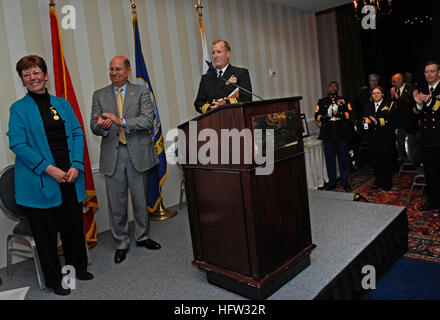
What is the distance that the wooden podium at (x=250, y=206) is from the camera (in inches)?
71.9

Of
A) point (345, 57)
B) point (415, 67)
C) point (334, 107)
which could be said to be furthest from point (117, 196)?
point (415, 67)

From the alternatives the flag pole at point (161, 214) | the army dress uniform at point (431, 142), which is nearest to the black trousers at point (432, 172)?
the army dress uniform at point (431, 142)

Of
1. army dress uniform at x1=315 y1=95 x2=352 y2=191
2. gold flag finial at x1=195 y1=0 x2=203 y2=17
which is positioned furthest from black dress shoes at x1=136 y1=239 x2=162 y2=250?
army dress uniform at x1=315 y1=95 x2=352 y2=191

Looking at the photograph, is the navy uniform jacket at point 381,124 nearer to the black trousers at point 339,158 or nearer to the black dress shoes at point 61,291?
the black trousers at point 339,158

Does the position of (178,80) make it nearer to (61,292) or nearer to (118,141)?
(118,141)

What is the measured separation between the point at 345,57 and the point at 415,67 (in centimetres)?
158

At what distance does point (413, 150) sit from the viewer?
3.89m

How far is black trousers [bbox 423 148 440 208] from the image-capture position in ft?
12.4

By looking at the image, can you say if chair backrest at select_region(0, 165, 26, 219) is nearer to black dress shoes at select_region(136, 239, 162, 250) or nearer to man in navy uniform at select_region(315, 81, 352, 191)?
black dress shoes at select_region(136, 239, 162, 250)

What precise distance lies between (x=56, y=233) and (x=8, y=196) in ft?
1.71

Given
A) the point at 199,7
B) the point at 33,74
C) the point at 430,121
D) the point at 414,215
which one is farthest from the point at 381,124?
the point at 33,74

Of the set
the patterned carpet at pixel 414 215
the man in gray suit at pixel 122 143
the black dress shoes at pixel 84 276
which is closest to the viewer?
the black dress shoes at pixel 84 276

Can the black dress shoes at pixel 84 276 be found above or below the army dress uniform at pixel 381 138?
below

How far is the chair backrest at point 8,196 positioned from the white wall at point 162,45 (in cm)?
47
